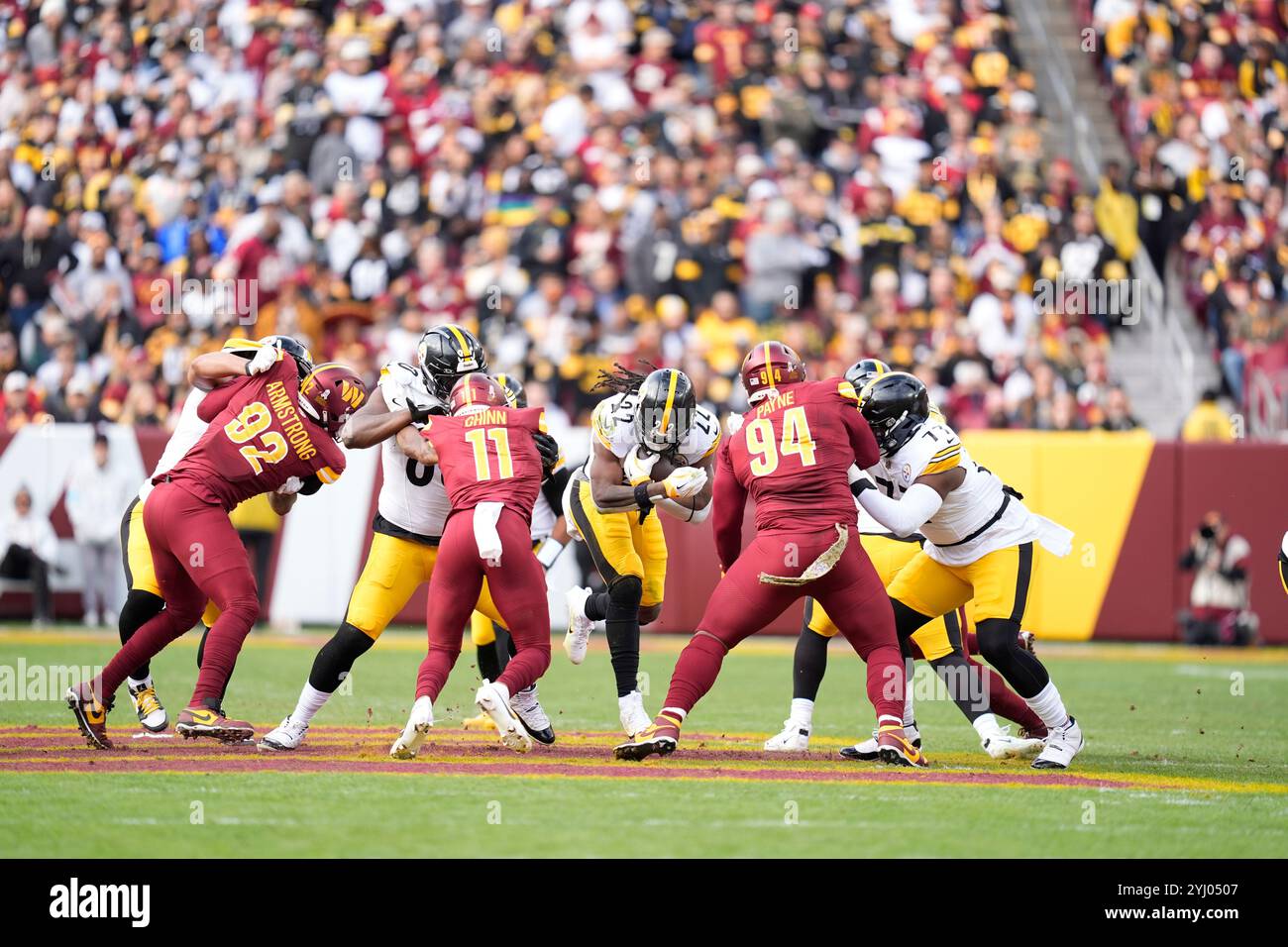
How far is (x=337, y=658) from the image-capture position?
25.9 ft

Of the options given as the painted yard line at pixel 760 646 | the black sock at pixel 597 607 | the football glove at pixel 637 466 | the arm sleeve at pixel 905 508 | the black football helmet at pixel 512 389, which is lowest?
the painted yard line at pixel 760 646

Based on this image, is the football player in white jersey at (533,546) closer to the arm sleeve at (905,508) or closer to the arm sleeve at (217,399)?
the arm sleeve at (217,399)

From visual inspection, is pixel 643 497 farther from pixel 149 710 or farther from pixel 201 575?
pixel 149 710

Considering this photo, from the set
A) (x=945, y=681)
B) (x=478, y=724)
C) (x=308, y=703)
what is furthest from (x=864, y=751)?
(x=308, y=703)

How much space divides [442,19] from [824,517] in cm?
1310

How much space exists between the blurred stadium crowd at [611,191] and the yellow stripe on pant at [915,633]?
6540 millimetres

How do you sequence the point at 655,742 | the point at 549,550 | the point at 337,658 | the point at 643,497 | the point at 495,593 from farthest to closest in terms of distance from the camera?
the point at 549,550 → the point at 643,497 → the point at 337,658 → the point at 495,593 → the point at 655,742

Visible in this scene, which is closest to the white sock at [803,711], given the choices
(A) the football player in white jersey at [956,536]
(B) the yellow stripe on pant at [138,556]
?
(A) the football player in white jersey at [956,536]

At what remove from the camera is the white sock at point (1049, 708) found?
7992 mm

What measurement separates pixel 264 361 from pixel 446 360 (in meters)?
0.84

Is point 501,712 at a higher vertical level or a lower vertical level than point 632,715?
higher
